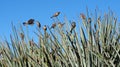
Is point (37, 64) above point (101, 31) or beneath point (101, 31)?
beneath

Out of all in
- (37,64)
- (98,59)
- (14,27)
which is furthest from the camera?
(14,27)

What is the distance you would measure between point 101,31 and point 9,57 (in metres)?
1.05

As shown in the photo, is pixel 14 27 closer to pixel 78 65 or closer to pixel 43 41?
pixel 43 41

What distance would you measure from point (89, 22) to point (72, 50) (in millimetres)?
336

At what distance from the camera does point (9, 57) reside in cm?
355

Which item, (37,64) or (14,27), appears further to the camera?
(14,27)

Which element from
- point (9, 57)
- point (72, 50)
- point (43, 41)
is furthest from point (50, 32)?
point (9, 57)

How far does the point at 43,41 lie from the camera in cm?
340

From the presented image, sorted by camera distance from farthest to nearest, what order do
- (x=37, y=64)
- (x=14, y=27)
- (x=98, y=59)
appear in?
(x=14, y=27) → (x=37, y=64) → (x=98, y=59)

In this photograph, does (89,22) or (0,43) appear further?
(0,43)

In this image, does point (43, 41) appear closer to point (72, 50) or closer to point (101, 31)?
point (72, 50)

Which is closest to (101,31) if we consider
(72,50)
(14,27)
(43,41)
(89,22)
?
(89,22)

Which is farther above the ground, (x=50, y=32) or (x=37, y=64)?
(x=50, y=32)

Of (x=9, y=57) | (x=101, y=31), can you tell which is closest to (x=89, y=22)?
(x=101, y=31)
